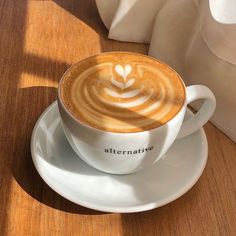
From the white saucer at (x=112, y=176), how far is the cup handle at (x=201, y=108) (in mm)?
17

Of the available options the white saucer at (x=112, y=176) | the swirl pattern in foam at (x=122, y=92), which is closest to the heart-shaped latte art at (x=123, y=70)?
the swirl pattern in foam at (x=122, y=92)

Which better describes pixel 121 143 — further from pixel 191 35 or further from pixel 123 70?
pixel 191 35

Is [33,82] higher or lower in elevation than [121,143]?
lower

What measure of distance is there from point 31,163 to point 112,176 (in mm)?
91

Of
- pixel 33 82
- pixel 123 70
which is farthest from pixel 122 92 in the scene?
pixel 33 82

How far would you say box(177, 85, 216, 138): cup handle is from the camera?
45 cm

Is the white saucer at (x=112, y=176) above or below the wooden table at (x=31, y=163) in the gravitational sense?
above

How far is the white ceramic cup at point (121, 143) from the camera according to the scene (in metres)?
0.39

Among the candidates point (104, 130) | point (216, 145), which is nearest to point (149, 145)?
point (104, 130)

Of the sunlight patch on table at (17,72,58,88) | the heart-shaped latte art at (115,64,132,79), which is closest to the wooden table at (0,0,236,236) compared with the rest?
the sunlight patch on table at (17,72,58,88)

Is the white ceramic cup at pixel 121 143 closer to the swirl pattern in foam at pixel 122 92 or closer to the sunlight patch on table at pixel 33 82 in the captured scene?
the swirl pattern in foam at pixel 122 92

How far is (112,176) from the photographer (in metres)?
0.46

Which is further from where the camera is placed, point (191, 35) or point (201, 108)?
point (191, 35)

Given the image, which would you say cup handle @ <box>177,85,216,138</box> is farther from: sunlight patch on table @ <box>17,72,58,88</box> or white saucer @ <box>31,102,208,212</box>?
sunlight patch on table @ <box>17,72,58,88</box>
